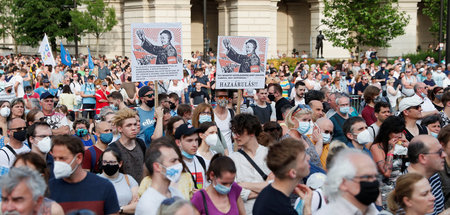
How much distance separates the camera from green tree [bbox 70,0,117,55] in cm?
3747

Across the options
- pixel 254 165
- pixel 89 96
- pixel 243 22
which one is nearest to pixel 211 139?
pixel 254 165

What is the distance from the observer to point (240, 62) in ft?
33.6

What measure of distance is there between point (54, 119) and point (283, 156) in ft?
19.4

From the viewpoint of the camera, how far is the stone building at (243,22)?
39.9m

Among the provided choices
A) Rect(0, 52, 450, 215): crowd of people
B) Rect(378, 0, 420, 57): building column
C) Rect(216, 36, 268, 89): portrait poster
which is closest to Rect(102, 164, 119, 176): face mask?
→ Rect(0, 52, 450, 215): crowd of people

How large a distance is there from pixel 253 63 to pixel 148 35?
1.87 meters

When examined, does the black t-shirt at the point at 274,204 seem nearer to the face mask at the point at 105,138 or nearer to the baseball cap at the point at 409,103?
the face mask at the point at 105,138

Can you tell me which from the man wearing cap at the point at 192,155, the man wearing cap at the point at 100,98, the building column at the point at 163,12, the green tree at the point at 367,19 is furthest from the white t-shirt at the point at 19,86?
the building column at the point at 163,12

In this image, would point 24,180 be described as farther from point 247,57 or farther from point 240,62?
point 247,57

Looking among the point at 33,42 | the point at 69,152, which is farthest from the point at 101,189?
the point at 33,42

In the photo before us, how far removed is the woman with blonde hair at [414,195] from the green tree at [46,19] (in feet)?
136

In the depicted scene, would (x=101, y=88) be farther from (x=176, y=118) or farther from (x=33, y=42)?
(x=33, y=42)

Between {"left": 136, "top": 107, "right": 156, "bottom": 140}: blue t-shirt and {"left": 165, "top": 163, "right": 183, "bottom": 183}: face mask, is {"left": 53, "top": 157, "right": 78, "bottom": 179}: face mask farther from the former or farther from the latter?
{"left": 136, "top": 107, "right": 156, "bottom": 140}: blue t-shirt

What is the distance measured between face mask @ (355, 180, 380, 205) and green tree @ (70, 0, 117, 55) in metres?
34.8
